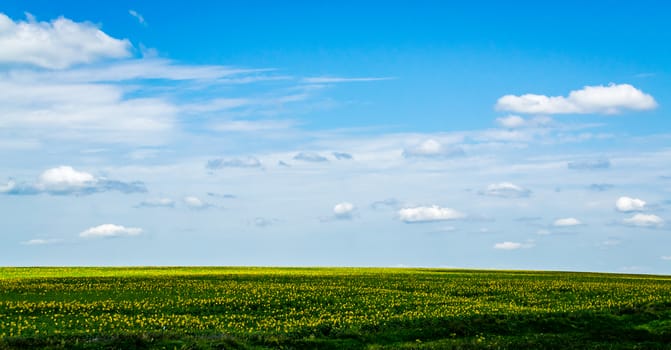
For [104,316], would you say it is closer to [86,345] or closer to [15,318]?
[15,318]

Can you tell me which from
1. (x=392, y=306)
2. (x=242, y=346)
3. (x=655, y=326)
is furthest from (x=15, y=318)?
(x=655, y=326)

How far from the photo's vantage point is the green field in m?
30.8

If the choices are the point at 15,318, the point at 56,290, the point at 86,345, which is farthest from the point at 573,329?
the point at 56,290

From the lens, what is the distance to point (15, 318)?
120 ft

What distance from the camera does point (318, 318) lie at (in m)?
39.2

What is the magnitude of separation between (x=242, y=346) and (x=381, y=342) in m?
7.11

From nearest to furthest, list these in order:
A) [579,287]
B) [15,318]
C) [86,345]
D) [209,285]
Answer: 1. [86,345]
2. [15,318]
3. [209,285]
4. [579,287]

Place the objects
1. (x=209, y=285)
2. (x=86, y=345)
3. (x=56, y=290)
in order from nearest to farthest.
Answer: (x=86, y=345) < (x=56, y=290) < (x=209, y=285)

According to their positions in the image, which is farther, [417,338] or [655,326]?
[655,326]

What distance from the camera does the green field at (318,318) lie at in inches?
1212

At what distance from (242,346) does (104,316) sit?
41.9ft

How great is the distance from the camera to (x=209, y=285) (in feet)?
200

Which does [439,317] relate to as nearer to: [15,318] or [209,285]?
[15,318]

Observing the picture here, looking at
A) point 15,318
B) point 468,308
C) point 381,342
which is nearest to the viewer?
point 381,342
